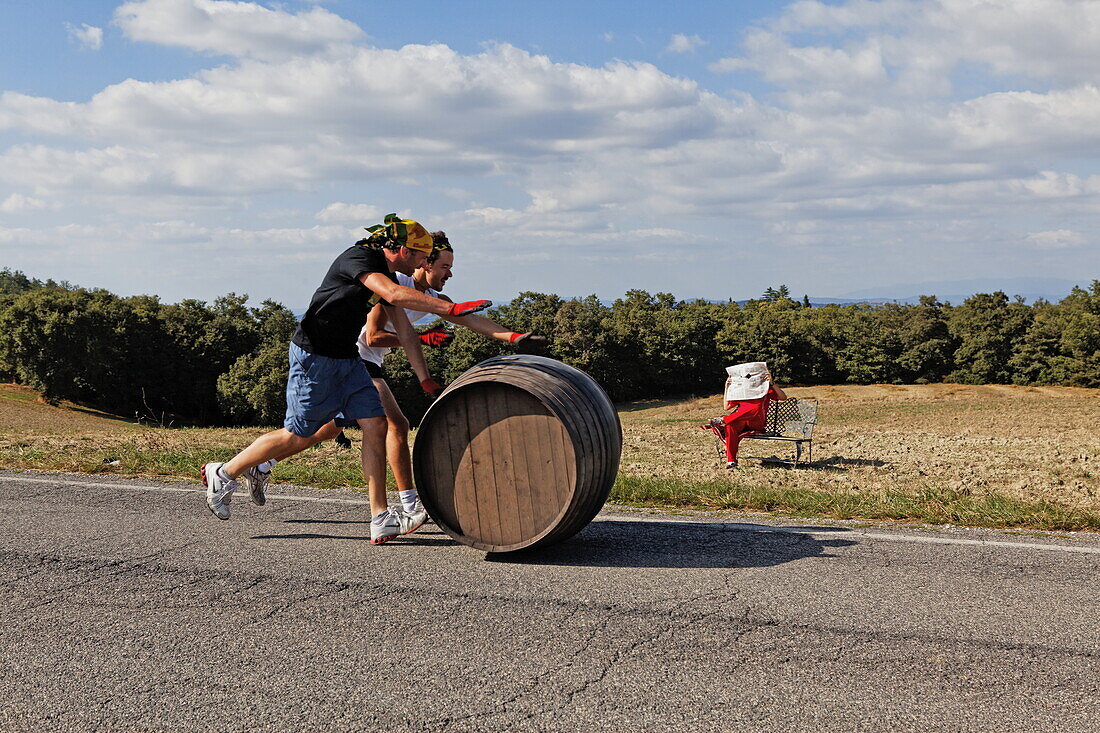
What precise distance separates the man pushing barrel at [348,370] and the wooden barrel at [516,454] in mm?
420

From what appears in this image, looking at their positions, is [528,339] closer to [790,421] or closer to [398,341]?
[398,341]

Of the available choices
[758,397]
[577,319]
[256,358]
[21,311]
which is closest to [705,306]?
[577,319]

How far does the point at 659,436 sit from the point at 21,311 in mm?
49142

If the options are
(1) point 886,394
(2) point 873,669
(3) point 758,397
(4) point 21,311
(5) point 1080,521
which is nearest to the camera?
(2) point 873,669

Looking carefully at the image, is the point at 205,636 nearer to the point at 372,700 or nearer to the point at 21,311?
the point at 372,700

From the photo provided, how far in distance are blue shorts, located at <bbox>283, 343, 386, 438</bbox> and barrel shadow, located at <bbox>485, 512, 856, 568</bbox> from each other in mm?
1291

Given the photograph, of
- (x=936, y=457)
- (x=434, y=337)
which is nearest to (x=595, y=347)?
(x=936, y=457)

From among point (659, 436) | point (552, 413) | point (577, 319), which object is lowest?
point (659, 436)

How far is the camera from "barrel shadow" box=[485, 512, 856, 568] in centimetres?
495

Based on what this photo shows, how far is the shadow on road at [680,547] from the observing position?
4.95 metres

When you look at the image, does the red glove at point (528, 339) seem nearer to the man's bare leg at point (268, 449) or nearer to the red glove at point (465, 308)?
the red glove at point (465, 308)

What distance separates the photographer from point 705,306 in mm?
64750

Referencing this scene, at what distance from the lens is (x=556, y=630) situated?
385 cm

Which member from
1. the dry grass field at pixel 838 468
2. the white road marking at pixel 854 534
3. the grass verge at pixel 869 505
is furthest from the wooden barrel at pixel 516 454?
the dry grass field at pixel 838 468
